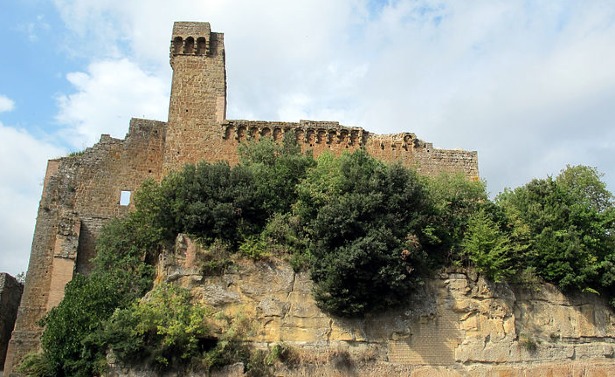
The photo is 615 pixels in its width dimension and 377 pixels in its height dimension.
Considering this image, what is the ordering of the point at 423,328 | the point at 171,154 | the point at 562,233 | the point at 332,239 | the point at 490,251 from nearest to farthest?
the point at 332,239, the point at 423,328, the point at 490,251, the point at 562,233, the point at 171,154

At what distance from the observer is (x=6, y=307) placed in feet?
88.7

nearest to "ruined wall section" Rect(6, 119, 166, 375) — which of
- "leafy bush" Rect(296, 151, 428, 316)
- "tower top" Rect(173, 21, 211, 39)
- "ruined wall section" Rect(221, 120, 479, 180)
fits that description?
"ruined wall section" Rect(221, 120, 479, 180)

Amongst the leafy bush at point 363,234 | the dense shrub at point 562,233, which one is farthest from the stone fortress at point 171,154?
the leafy bush at point 363,234

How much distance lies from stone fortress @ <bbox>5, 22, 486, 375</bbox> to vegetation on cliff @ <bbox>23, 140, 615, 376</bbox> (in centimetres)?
396

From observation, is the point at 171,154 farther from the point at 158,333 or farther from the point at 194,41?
the point at 158,333

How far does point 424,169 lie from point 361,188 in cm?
949

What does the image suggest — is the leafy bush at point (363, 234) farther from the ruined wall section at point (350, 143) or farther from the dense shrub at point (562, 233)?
the ruined wall section at point (350, 143)

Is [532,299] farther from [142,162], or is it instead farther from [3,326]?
[3,326]

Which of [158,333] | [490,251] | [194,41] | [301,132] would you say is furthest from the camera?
[194,41]

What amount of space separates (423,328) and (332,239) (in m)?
3.44

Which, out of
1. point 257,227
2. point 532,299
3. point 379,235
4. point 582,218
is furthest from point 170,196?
point 582,218

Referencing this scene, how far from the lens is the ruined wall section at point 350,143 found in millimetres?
24281

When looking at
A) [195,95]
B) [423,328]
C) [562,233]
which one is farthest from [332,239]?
[195,95]

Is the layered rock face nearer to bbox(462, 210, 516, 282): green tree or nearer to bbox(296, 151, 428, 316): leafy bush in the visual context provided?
bbox(462, 210, 516, 282): green tree
